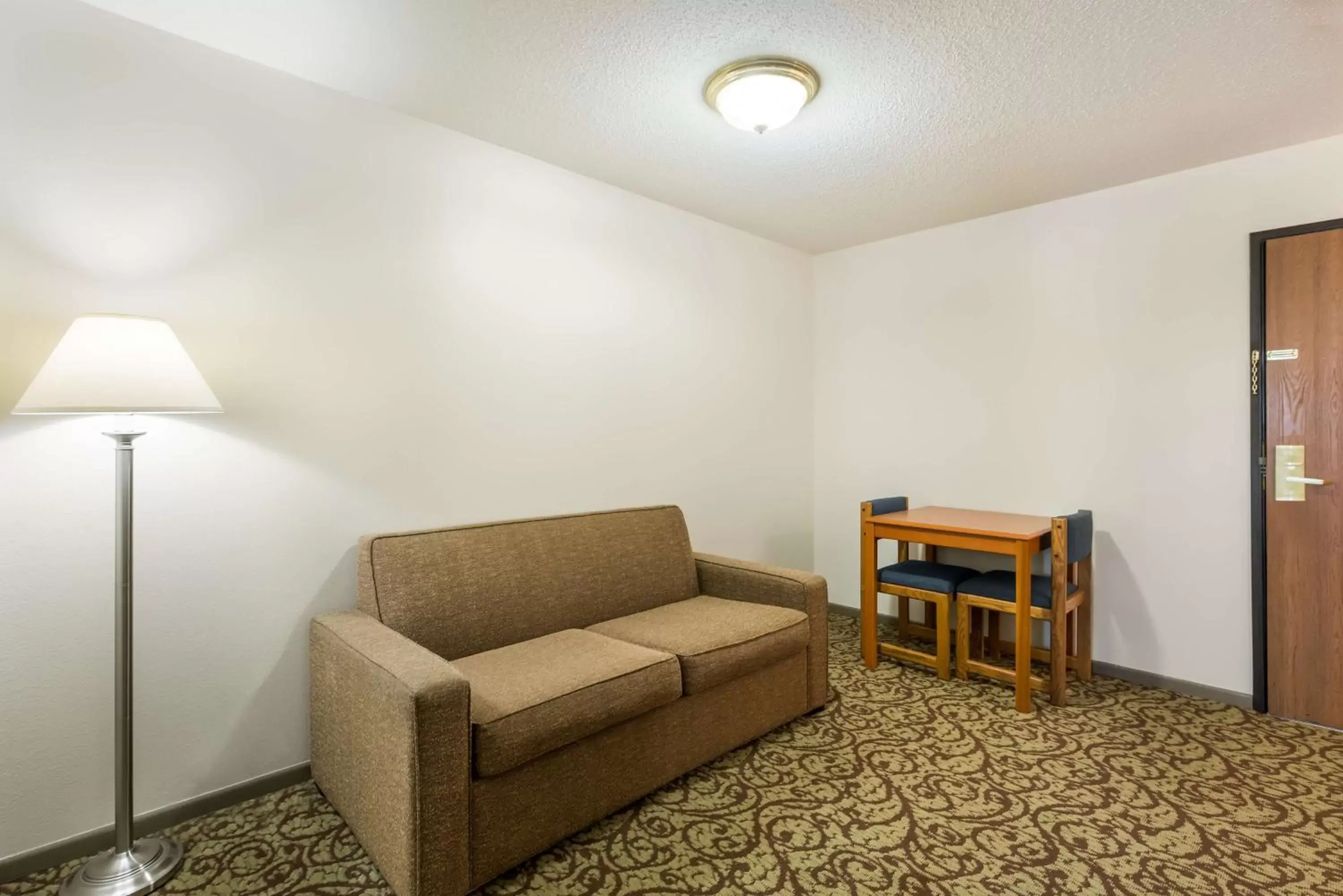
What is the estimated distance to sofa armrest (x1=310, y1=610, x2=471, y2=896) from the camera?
167 cm

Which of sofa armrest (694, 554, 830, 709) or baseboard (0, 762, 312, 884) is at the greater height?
sofa armrest (694, 554, 830, 709)

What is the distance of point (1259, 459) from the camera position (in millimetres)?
2965

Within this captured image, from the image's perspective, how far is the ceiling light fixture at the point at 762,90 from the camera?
2.24 m

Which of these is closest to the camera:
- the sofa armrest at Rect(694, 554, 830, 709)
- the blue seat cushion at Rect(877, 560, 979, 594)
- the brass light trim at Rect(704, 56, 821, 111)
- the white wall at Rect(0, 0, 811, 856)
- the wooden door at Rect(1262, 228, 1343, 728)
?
the white wall at Rect(0, 0, 811, 856)

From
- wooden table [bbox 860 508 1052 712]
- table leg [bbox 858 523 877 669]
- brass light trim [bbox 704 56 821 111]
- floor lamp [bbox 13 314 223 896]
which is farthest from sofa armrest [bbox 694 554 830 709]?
floor lamp [bbox 13 314 223 896]

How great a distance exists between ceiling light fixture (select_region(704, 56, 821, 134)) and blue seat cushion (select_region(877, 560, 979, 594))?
7.36 ft

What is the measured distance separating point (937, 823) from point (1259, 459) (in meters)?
2.26

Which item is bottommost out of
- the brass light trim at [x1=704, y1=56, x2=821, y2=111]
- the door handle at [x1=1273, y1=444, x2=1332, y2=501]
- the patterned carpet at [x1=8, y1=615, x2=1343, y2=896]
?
the patterned carpet at [x1=8, y1=615, x2=1343, y2=896]

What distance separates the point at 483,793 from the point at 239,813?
993 millimetres

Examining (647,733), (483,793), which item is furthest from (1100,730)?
(483,793)

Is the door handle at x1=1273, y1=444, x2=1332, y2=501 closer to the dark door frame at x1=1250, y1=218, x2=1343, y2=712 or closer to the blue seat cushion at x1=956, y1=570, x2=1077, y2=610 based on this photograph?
the dark door frame at x1=1250, y1=218, x2=1343, y2=712

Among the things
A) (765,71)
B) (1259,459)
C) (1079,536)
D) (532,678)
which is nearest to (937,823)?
(532,678)

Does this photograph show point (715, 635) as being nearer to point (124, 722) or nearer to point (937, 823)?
point (937, 823)

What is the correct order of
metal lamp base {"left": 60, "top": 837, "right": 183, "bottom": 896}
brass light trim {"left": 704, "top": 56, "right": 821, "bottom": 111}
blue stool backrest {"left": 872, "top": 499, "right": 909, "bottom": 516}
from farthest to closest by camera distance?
blue stool backrest {"left": 872, "top": 499, "right": 909, "bottom": 516} < brass light trim {"left": 704, "top": 56, "right": 821, "bottom": 111} < metal lamp base {"left": 60, "top": 837, "right": 183, "bottom": 896}
